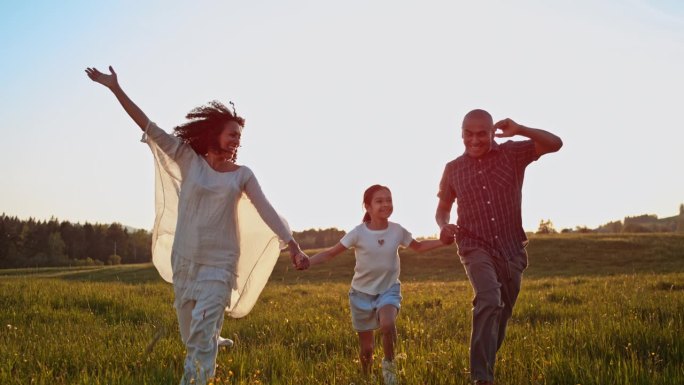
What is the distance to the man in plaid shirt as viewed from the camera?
16.8 feet

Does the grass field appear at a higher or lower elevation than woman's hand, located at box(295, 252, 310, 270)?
lower

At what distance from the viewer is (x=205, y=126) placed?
582 cm

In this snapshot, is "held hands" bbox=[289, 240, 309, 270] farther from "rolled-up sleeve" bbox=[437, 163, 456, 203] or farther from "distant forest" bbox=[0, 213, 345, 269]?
"distant forest" bbox=[0, 213, 345, 269]

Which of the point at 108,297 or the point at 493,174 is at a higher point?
the point at 493,174

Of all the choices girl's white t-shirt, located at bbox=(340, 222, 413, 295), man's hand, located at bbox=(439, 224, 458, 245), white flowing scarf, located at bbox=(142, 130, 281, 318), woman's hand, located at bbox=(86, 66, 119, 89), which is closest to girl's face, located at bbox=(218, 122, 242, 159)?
white flowing scarf, located at bbox=(142, 130, 281, 318)

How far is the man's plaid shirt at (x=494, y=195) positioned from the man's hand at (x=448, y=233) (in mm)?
84

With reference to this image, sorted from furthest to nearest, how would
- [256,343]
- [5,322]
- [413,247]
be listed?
[5,322] → [256,343] → [413,247]

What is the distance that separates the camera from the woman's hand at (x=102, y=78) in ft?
18.6

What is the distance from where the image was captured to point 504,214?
5.29 meters

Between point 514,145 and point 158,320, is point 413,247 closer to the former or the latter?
point 514,145

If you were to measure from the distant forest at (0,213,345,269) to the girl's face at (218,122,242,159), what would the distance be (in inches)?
3502

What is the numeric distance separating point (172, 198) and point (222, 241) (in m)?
1.11

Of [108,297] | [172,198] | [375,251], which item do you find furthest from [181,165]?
[108,297]

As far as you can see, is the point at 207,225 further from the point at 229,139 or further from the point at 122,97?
the point at 122,97
